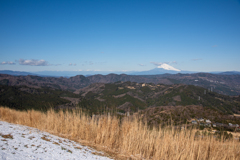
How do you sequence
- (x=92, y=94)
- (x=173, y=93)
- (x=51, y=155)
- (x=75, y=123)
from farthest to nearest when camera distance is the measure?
(x=92, y=94)
(x=173, y=93)
(x=75, y=123)
(x=51, y=155)

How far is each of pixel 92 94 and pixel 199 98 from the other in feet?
392

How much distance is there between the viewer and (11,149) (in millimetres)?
3439

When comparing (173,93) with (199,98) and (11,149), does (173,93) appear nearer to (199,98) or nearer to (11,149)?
(199,98)

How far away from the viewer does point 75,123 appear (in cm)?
668

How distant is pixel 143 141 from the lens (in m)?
5.30

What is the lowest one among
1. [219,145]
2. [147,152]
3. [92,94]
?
[92,94]

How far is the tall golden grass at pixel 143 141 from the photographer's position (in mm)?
4656

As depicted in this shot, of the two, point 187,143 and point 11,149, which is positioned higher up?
point 11,149

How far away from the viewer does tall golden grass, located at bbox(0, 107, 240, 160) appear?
466cm

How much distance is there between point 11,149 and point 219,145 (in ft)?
20.6

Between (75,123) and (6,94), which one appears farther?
(6,94)

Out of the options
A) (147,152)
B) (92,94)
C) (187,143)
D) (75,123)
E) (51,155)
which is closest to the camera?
(51,155)

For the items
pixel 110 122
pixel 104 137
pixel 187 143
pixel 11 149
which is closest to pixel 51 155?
pixel 11 149

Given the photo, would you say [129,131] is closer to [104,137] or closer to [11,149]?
[104,137]
